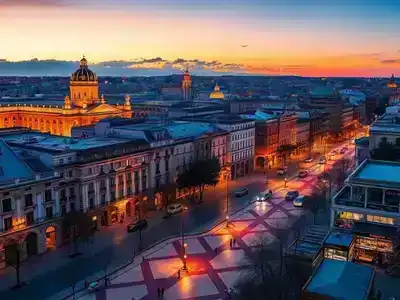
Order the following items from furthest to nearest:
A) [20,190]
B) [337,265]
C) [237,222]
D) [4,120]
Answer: [4,120]
[237,222]
[20,190]
[337,265]

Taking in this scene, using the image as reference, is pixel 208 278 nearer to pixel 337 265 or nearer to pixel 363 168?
pixel 337 265

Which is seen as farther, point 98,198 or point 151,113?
point 151,113

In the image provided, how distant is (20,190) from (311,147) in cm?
8478

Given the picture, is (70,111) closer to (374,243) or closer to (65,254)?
(65,254)

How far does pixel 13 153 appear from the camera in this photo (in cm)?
5141

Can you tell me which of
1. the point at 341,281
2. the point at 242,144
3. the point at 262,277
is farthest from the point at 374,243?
the point at 242,144

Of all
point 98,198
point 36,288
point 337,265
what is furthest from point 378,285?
point 98,198

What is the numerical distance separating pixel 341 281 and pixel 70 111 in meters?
79.6

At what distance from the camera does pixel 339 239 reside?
44312 mm

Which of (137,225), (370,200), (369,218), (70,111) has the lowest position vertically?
(137,225)

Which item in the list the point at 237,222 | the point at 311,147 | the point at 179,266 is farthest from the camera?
the point at 311,147

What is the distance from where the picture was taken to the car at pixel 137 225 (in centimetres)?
5631

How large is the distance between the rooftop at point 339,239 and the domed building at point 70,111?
68062 mm

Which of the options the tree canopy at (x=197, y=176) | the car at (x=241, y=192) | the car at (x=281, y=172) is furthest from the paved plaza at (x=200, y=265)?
the car at (x=281, y=172)
